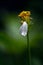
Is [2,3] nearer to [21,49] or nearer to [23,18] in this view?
[21,49]

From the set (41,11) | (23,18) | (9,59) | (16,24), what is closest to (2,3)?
(41,11)

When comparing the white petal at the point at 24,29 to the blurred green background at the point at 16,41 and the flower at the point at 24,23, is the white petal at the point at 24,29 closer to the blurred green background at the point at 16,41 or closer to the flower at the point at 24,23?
the flower at the point at 24,23

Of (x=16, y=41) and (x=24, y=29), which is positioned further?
(x=16, y=41)

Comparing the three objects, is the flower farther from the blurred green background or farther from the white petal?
the blurred green background

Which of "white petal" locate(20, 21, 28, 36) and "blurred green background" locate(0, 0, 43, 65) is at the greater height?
"blurred green background" locate(0, 0, 43, 65)

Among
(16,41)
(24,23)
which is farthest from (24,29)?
(16,41)

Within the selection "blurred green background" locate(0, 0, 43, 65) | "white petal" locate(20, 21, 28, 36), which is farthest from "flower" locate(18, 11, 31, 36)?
"blurred green background" locate(0, 0, 43, 65)

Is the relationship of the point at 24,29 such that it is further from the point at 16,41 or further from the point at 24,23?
the point at 16,41

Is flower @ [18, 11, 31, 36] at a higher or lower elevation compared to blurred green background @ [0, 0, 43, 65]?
lower

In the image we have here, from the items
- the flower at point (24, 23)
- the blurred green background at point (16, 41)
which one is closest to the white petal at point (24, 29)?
the flower at point (24, 23)

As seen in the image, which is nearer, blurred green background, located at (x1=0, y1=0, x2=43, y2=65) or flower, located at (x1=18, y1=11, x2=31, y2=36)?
flower, located at (x1=18, y1=11, x2=31, y2=36)

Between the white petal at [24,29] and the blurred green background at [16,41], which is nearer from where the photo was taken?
the white petal at [24,29]
